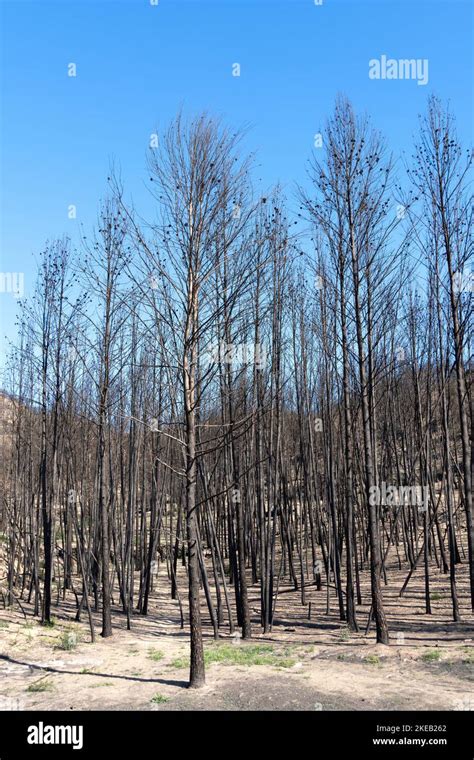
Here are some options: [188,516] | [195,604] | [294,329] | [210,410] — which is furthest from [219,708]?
[294,329]

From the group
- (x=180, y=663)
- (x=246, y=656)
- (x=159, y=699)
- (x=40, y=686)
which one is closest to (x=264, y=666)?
(x=246, y=656)

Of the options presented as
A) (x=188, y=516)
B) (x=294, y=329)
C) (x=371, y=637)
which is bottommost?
(x=371, y=637)

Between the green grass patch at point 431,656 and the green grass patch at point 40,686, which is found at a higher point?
the green grass patch at point 431,656

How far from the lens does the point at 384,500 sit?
18781 mm

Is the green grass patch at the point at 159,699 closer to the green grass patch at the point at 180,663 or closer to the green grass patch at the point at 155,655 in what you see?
the green grass patch at the point at 180,663

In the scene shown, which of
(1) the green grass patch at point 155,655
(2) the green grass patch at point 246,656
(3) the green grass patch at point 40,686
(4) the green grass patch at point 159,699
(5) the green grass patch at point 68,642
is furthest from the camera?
(5) the green grass patch at point 68,642

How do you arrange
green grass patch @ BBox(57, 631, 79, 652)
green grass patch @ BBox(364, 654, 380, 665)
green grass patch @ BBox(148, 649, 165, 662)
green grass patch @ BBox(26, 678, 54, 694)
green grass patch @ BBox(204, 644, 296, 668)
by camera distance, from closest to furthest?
1. green grass patch @ BBox(26, 678, 54, 694)
2. green grass patch @ BBox(364, 654, 380, 665)
3. green grass patch @ BBox(204, 644, 296, 668)
4. green grass patch @ BBox(148, 649, 165, 662)
5. green grass patch @ BBox(57, 631, 79, 652)

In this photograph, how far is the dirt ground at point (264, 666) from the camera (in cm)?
674

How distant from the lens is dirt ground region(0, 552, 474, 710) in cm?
674

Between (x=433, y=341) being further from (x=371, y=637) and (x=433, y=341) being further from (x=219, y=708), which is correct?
(x=219, y=708)

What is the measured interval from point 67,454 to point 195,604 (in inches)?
354

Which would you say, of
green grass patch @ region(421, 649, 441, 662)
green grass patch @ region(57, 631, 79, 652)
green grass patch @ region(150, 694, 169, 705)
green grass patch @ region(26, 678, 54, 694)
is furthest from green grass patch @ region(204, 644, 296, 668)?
green grass patch @ region(57, 631, 79, 652)

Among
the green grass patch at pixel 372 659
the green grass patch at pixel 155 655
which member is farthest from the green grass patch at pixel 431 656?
the green grass patch at pixel 155 655

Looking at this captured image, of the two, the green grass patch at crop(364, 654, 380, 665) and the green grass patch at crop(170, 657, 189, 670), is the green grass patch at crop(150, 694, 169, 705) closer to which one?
the green grass patch at crop(170, 657, 189, 670)
